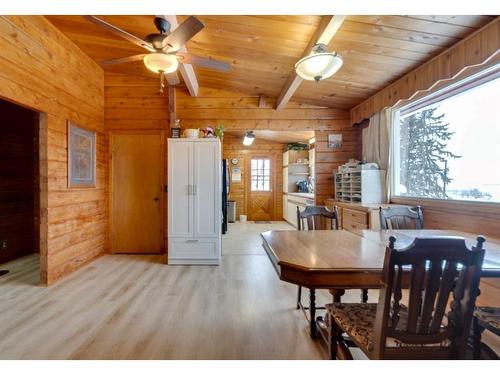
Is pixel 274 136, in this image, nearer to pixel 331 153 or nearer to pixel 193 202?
pixel 331 153

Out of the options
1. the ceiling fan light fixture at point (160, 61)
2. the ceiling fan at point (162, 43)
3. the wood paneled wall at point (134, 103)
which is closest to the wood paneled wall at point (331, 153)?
the wood paneled wall at point (134, 103)

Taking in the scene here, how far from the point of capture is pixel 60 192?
3.27 m

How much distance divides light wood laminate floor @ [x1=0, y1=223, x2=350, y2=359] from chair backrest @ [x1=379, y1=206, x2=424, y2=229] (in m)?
0.99

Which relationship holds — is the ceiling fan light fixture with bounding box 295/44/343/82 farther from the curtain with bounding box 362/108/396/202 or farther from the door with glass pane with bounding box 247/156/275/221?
the door with glass pane with bounding box 247/156/275/221

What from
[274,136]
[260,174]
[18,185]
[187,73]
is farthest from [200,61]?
[260,174]

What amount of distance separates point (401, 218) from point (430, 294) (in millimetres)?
1654

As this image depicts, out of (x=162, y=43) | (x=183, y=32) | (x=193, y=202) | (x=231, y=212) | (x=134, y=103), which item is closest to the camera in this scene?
(x=183, y=32)

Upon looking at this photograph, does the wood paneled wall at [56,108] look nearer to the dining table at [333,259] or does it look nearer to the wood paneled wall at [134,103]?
the wood paneled wall at [134,103]

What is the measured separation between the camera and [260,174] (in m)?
8.42

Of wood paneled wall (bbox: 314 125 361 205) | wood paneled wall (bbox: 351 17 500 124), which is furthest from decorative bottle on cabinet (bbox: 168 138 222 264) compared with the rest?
wood paneled wall (bbox: 351 17 500 124)

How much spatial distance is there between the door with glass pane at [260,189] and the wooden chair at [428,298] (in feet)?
23.6

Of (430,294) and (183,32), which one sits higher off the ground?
(183,32)
